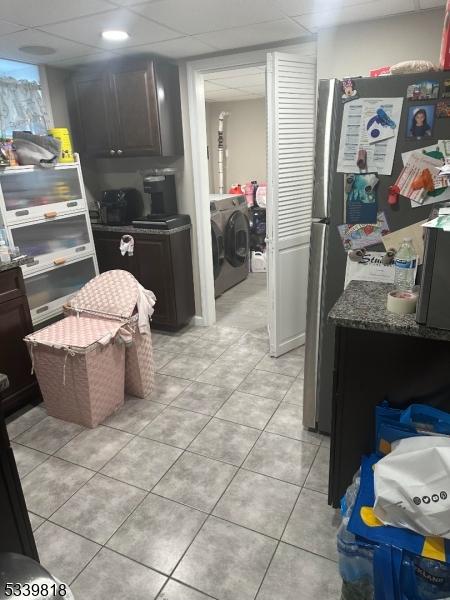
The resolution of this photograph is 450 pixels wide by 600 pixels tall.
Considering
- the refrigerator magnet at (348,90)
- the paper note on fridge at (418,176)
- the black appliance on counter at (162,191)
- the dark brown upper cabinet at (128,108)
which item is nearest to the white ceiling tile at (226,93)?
the dark brown upper cabinet at (128,108)

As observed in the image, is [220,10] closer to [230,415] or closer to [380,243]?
[380,243]

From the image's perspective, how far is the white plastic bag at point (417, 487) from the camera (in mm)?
1155

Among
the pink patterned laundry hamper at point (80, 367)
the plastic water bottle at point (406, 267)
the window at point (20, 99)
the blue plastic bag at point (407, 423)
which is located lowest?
the pink patterned laundry hamper at point (80, 367)

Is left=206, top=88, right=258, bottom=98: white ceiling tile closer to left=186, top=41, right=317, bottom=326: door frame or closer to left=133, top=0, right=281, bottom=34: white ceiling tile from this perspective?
left=186, top=41, right=317, bottom=326: door frame

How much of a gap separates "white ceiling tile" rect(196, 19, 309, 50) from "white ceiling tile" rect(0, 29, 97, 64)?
87cm

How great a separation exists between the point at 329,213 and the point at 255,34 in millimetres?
1587

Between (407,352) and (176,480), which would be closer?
(407,352)

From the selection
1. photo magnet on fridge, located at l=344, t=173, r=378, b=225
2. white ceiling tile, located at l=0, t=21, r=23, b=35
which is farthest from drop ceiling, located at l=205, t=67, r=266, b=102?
photo magnet on fridge, located at l=344, t=173, r=378, b=225

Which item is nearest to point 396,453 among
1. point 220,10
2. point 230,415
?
point 230,415

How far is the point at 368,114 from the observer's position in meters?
1.73

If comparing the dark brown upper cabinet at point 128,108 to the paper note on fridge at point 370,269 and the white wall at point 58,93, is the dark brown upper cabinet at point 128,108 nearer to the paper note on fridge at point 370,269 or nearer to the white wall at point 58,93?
the white wall at point 58,93

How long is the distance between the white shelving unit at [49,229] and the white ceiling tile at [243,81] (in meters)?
1.98

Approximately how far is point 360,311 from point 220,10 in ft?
5.98

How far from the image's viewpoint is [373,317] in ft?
4.97
